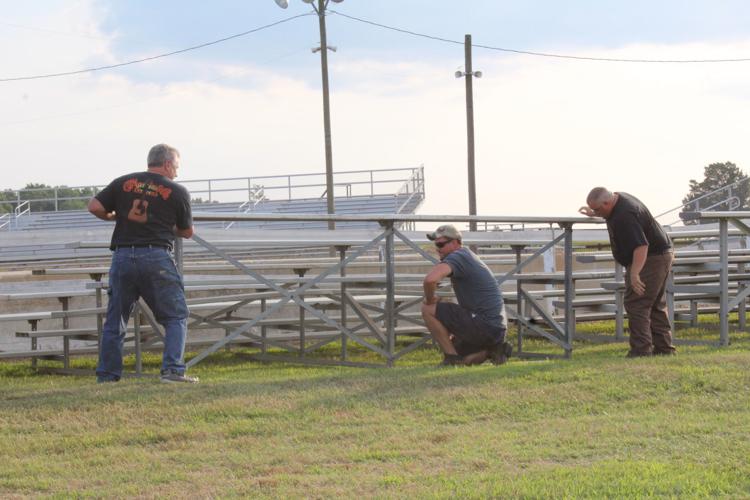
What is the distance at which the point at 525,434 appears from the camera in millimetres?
5793

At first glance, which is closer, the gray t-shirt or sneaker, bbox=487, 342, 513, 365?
the gray t-shirt

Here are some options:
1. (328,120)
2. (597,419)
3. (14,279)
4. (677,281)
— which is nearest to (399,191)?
(328,120)

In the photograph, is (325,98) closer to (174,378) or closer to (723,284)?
(723,284)

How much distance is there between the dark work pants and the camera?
866 centimetres

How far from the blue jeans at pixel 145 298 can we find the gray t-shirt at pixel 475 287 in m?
2.20

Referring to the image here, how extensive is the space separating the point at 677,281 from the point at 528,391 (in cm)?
532

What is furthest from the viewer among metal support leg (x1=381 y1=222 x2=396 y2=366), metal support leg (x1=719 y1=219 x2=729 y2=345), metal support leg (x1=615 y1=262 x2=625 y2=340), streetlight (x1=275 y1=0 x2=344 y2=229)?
streetlight (x1=275 y1=0 x2=344 y2=229)

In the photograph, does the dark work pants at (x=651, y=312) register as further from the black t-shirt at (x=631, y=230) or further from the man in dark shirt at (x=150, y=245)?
the man in dark shirt at (x=150, y=245)

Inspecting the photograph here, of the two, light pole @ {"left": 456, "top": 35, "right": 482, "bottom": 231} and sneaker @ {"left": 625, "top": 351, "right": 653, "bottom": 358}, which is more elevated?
light pole @ {"left": 456, "top": 35, "right": 482, "bottom": 231}

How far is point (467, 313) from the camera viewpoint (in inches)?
332

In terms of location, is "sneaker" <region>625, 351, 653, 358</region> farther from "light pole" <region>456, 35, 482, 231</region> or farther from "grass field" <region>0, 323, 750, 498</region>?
"light pole" <region>456, 35, 482, 231</region>

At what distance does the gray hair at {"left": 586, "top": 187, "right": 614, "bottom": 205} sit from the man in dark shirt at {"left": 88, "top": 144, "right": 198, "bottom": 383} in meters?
3.31

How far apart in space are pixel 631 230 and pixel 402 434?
354cm

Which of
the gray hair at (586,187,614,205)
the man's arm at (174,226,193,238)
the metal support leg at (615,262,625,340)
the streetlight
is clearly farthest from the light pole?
the man's arm at (174,226,193,238)
